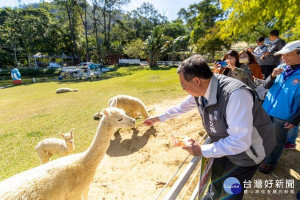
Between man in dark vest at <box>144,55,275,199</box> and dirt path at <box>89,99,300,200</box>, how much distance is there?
152 cm

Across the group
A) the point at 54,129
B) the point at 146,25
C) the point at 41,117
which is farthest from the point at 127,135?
the point at 146,25

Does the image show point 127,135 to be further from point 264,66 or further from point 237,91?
point 264,66

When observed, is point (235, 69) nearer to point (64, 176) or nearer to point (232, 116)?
point (232, 116)

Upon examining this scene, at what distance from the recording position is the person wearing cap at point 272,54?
518cm

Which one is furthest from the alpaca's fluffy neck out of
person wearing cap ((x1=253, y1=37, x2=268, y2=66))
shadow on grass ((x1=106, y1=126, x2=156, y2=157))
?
person wearing cap ((x1=253, y1=37, x2=268, y2=66))

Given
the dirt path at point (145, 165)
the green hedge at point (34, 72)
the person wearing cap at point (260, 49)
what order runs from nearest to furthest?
the dirt path at point (145, 165) → the person wearing cap at point (260, 49) → the green hedge at point (34, 72)

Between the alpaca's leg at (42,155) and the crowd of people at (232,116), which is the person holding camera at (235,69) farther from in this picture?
the alpaca's leg at (42,155)

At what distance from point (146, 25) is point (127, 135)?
179 feet

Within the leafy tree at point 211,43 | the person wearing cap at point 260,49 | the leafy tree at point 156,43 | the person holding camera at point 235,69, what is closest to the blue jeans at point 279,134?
the person holding camera at point 235,69

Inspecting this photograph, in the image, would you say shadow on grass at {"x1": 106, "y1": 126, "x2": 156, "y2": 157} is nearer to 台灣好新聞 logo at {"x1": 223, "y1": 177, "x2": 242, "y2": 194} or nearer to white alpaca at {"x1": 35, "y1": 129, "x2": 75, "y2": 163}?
white alpaca at {"x1": 35, "y1": 129, "x2": 75, "y2": 163}

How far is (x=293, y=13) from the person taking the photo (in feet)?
14.6

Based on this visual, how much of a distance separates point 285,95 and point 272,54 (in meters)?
3.40

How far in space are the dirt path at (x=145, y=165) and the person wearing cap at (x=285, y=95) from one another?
748mm

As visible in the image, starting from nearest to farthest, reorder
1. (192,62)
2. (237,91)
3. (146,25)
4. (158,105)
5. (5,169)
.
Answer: (237,91) → (192,62) → (5,169) → (158,105) → (146,25)
